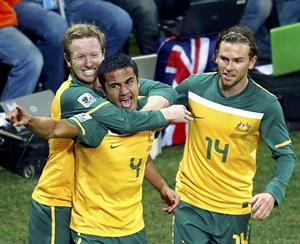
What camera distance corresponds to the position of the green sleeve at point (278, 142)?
5770mm

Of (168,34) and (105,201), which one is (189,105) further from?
(168,34)

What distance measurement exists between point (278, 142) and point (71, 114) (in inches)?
46.9

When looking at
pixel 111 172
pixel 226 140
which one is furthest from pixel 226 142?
pixel 111 172

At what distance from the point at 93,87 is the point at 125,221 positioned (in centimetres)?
70

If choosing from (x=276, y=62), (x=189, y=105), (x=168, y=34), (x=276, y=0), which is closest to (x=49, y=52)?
(x=168, y=34)

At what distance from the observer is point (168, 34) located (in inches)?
399

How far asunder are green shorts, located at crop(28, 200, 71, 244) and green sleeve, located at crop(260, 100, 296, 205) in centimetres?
110

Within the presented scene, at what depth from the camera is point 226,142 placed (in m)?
5.99

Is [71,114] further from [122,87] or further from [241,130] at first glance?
[241,130]

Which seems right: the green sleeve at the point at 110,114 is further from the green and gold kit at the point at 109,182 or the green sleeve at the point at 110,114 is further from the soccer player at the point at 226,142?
the soccer player at the point at 226,142

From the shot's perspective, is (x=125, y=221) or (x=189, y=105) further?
(x=189, y=105)

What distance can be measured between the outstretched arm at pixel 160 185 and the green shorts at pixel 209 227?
0.72 feet

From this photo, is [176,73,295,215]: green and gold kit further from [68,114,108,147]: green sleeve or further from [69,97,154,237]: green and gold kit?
[68,114,108,147]: green sleeve

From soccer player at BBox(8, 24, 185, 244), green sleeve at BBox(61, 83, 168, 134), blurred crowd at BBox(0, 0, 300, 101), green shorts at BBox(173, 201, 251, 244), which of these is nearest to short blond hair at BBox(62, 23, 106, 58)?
soccer player at BBox(8, 24, 185, 244)
